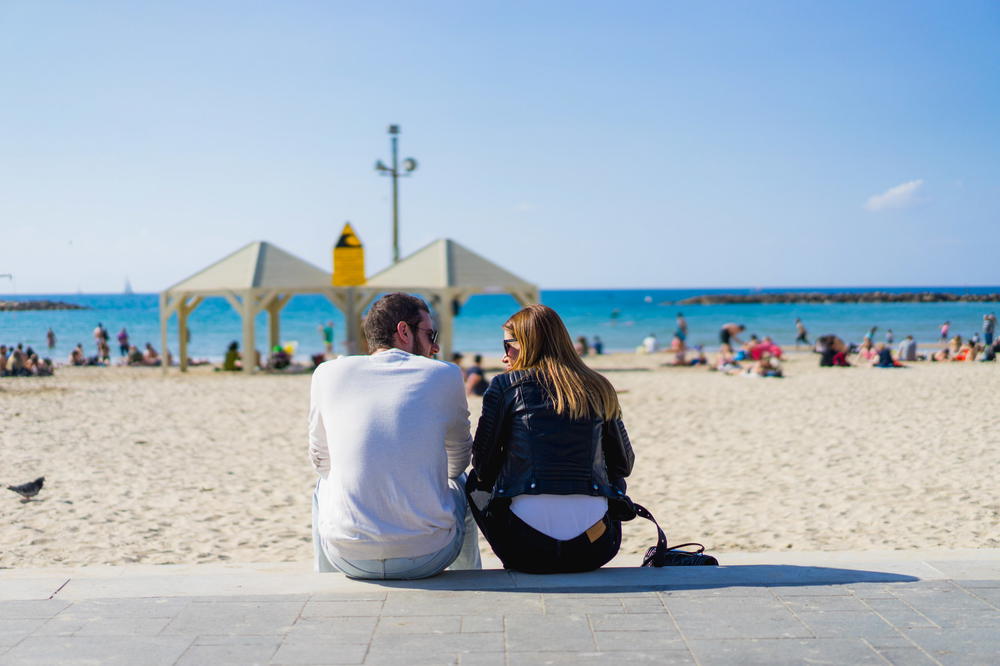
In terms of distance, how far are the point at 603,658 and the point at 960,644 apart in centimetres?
109

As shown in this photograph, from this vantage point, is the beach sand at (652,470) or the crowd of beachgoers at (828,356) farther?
the crowd of beachgoers at (828,356)

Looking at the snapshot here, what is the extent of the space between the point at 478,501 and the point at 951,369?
58.2 feet

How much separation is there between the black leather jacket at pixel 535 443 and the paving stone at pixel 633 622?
0.49 metres

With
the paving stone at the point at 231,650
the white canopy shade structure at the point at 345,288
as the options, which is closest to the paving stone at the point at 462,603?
the paving stone at the point at 231,650

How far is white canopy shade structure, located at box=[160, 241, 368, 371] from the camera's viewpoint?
60.0 ft

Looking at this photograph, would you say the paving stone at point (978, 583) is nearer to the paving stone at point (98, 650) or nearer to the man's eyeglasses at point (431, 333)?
the man's eyeglasses at point (431, 333)

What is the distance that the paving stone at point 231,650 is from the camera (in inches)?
102

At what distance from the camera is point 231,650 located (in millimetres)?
2686

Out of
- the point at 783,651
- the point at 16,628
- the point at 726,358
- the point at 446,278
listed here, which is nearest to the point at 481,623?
the point at 783,651

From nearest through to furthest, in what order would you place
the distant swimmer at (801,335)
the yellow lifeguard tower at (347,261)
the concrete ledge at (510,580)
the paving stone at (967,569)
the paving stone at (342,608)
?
the paving stone at (342,608) → the concrete ledge at (510,580) → the paving stone at (967,569) → the yellow lifeguard tower at (347,261) → the distant swimmer at (801,335)

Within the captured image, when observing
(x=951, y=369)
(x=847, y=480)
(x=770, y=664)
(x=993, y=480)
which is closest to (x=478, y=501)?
(x=770, y=664)

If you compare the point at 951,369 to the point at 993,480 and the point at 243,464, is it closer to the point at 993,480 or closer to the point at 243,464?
the point at 993,480

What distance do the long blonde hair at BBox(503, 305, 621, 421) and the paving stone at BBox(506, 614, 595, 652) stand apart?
28.5 inches

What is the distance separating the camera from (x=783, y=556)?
4.10 meters
